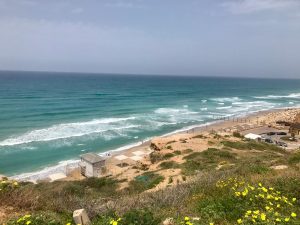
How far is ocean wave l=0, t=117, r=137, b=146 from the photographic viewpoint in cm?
3594

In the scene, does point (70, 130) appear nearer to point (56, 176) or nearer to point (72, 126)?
point (72, 126)

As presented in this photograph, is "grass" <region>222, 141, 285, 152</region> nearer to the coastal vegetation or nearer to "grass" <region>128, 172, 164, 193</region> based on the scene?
"grass" <region>128, 172, 164, 193</region>

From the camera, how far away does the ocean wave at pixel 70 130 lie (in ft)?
118

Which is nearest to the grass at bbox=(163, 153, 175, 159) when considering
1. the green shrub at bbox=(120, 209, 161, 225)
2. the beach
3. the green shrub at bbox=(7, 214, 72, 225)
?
the beach

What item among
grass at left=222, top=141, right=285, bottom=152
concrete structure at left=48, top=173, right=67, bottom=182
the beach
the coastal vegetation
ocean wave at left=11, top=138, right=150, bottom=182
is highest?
the coastal vegetation

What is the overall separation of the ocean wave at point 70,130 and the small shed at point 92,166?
42.8 ft

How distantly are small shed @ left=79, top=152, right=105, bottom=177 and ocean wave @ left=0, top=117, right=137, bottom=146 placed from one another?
13.0 m

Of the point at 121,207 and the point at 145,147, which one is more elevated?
the point at 121,207

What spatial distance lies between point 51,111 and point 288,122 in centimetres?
Result: 4607

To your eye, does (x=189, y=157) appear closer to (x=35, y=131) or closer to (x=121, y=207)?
(x=121, y=207)

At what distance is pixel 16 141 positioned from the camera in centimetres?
3519

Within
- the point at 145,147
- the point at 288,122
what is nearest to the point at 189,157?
the point at 145,147

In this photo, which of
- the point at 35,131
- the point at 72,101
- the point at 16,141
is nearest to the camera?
the point at 16,141

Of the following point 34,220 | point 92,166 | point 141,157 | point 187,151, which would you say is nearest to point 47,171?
point 92,166
